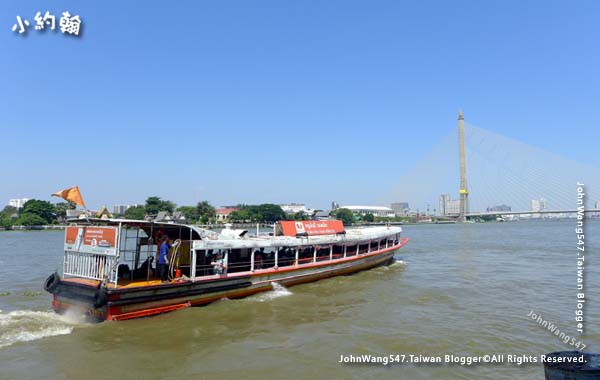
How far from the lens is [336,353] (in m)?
9.56

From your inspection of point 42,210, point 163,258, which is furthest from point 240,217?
point 163,258

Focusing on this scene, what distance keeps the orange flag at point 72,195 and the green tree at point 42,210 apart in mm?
89297

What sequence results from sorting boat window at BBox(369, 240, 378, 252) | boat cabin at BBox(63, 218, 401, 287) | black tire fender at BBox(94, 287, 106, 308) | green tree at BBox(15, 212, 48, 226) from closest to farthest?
1. black tire fender at BBox(94, 287, 106, 308)
2. boat cabin at BBox(63, 218, 401, 287)
3. boat window at BBox(369, 240, 378, 252)
4. green tree at BBox(15, 212, 48, 226)

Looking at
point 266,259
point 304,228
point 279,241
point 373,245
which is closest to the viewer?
point 279,241

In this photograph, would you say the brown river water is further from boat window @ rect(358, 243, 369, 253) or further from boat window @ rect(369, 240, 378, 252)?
boat window @ rect(369, 240, 378, 252)

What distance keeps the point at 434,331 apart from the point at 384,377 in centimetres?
352

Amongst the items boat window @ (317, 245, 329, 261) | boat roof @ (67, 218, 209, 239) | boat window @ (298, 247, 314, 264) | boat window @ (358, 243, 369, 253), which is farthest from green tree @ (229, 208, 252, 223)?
boat roof @ (67, 218, 209, 239)

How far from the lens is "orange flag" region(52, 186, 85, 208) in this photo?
41.0ft

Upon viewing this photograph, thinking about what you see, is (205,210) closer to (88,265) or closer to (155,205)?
(155,205)

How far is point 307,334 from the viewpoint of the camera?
430 inches

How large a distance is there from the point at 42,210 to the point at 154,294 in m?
93.4

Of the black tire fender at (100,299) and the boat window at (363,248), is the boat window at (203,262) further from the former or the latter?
the boat window at (363,248)

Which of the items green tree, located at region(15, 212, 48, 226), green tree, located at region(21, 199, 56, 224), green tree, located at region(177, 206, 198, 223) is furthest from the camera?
green tree, located at region(177, 206, 198, 223)

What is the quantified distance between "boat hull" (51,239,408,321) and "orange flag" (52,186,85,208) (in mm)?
2286
